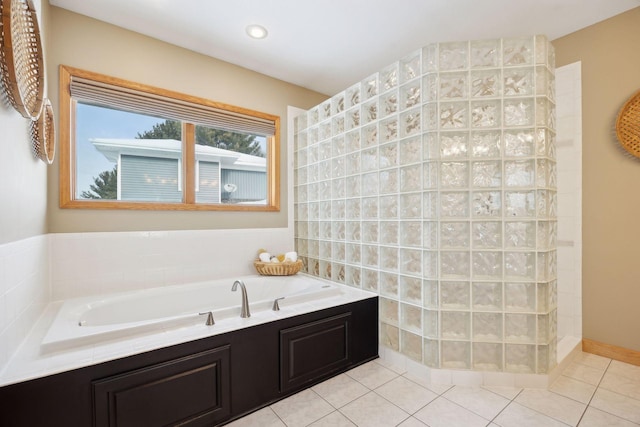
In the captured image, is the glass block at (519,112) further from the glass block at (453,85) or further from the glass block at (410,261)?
the glass block at (410,261)

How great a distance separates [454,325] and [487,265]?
17.7 inches

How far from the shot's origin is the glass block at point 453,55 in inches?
78.3

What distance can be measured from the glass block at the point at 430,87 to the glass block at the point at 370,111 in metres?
0.46

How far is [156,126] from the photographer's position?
266 cm

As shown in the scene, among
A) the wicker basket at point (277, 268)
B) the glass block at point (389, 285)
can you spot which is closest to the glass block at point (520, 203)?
the glass block at point (389, 285)

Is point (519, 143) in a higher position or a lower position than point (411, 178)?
higher

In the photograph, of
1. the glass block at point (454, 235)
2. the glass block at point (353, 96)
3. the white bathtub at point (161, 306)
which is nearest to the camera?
the white bathtub at point (161, 306)

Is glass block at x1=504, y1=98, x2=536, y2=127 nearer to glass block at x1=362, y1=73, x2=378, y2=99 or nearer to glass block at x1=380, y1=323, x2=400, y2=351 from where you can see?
glass block at x1=362, y1=73, x2=378, y2=99

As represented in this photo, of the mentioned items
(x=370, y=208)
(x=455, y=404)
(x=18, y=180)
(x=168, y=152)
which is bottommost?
(x=455, y=404)

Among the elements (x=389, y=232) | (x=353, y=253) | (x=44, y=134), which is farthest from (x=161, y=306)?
(x=389, y=232)

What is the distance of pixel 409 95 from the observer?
85.8 inches

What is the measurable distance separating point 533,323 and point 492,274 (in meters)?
0.37

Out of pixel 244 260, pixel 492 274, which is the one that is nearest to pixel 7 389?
pixel 244 260

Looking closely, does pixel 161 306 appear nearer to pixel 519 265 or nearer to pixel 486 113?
pixel 519 265
